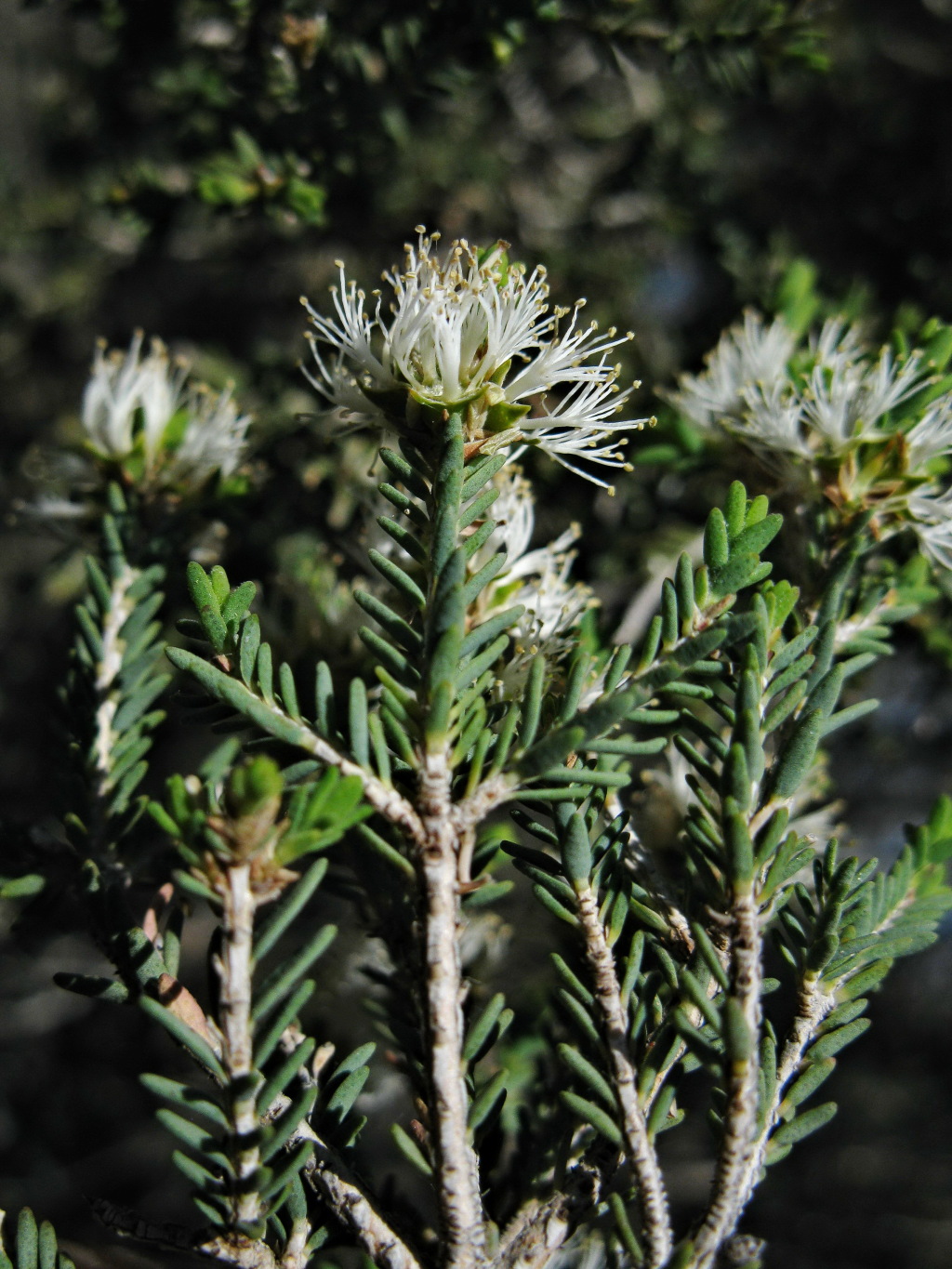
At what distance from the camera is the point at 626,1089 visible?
0.88 metres

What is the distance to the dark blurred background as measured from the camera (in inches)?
66.8

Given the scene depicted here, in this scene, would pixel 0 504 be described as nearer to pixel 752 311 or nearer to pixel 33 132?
pixel 752 311

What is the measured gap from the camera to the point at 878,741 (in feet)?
7.19

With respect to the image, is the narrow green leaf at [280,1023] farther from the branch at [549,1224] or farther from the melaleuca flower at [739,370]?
the melaleuca flower at [739,370]

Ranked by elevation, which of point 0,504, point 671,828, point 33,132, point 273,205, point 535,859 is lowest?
point 535,859

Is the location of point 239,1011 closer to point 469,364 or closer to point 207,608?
point 207,608

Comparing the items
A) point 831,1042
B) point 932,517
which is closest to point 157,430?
point 932,517

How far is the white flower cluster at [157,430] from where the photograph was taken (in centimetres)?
143

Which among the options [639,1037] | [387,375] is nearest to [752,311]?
[387,375]

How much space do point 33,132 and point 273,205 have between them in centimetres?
246

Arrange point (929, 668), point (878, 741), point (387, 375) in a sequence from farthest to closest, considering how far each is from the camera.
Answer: point (878, 741), point (929, 668), point (387, 375)

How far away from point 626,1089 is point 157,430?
1.16m

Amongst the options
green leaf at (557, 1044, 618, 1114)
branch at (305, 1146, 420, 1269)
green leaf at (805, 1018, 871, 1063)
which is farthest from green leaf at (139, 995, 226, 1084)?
green leaf at (805, 1018, 871, 1063)

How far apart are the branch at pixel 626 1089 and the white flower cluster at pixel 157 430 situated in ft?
3.05
